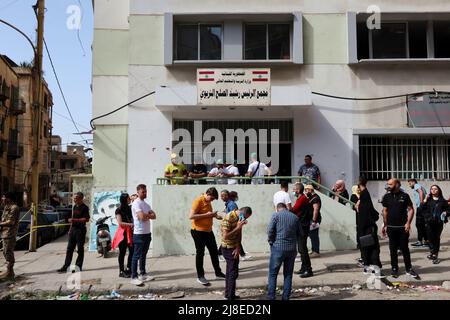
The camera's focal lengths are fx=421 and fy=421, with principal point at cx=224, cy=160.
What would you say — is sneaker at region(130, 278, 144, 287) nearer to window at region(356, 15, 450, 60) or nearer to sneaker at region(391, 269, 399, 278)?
sneaker at region(391, 269, 399, 278)

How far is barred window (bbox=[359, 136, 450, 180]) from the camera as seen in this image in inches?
495

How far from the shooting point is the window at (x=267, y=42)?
12883 mm

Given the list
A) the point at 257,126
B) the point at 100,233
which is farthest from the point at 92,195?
the point at 257,126

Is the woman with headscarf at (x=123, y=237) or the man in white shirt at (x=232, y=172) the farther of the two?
the man in white shirt at (x=232, y=172)

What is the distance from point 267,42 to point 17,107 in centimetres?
2792

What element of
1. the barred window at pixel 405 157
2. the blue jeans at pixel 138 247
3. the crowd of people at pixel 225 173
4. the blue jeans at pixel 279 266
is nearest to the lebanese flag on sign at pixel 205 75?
the crowd of people at pixel 225 173

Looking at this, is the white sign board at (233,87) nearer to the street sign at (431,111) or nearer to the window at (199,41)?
the window at (199,41)

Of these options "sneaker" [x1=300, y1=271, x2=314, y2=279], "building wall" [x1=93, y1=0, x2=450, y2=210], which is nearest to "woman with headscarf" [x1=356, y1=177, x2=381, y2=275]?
"sneaker" [x1=300, y1=271, x2=314, y2=279]

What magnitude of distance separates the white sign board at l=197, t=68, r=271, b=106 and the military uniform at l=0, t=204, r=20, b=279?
548cm

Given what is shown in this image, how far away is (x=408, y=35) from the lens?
42.6ft

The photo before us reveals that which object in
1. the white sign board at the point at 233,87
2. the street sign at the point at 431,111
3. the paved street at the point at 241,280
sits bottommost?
the paved street at the point at 241,280

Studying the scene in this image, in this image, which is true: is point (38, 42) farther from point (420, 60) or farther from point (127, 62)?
point (420, 60)

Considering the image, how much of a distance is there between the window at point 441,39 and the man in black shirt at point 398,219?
7.30 m

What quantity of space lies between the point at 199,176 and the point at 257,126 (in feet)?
10.1
